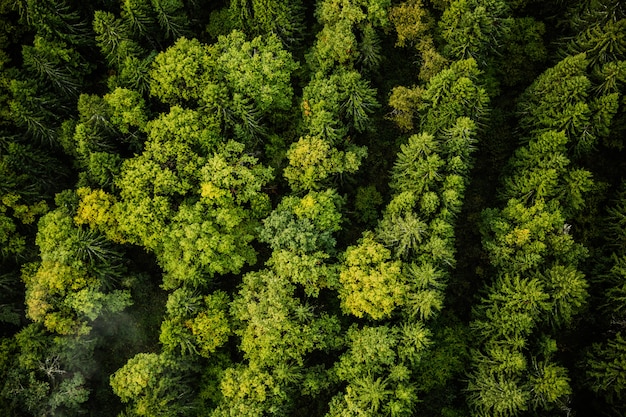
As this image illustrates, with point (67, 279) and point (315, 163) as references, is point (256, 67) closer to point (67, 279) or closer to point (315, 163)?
point (315, 163)

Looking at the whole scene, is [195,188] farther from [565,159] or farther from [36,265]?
[565,159]

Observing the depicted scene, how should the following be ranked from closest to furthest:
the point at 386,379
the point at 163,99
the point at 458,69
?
the point at 386,379 < the point at 458,69 < the point at 163,99

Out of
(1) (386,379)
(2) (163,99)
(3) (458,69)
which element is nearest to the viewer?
(1) (386,379)

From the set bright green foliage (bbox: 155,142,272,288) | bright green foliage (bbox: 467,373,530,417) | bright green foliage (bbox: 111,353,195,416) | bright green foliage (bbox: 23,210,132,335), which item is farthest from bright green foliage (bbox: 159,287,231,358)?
bright green foliage (bbox: 467,373,530,417)

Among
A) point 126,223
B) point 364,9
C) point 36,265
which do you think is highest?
point 364,9

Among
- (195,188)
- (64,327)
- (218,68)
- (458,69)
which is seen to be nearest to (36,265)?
(64,327)

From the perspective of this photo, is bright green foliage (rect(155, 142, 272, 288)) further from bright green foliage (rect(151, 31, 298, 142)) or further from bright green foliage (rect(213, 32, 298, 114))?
bright green foliage (rect(213, 32, 298, 114))
